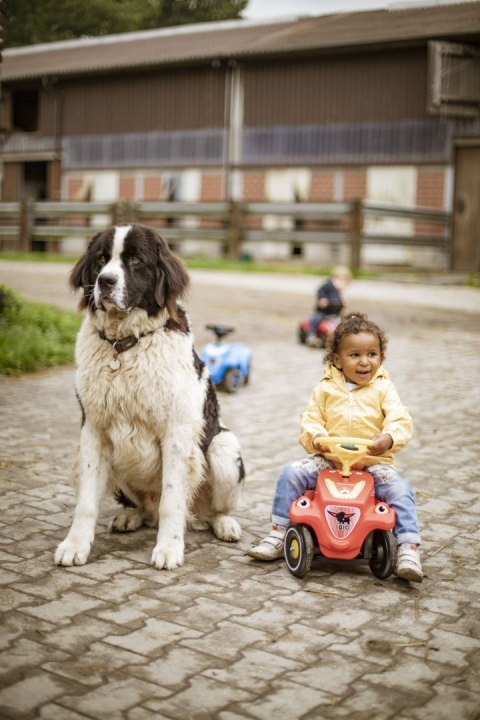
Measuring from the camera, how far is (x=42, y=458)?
6.36 m

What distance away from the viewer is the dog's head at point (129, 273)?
14.1 feet

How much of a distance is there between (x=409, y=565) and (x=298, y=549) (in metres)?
0.51

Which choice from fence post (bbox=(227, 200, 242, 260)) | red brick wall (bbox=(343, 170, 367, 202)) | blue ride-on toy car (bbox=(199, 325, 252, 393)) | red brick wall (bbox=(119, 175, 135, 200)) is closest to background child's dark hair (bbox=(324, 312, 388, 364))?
blue ride-on toy car (bbox=(199, 325, 252, 393))

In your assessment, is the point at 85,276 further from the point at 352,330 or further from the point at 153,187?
the point at 153,187

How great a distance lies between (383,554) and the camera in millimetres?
4227

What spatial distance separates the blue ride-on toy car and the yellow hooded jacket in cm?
433

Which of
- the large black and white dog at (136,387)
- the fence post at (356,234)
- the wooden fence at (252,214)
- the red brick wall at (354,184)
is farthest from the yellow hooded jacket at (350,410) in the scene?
the red brick wall at (354,184)

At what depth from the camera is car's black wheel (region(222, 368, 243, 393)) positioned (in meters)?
8.93

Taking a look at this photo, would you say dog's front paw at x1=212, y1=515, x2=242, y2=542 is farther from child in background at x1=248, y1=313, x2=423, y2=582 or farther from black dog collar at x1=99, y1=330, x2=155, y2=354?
black dog collar at x1=99, y1=330, x2=155, y2=354

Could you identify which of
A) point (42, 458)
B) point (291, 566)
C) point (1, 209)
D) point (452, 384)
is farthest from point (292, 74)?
point (291, 566)

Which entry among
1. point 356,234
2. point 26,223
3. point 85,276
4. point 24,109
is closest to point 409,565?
point 85,276

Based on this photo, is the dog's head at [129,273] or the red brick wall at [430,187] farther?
the red brick wall at [430,187]

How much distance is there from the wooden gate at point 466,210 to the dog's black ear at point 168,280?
79.7 ft

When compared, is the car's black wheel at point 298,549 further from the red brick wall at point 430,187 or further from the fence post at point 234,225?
the red brick wall at point 430,187
